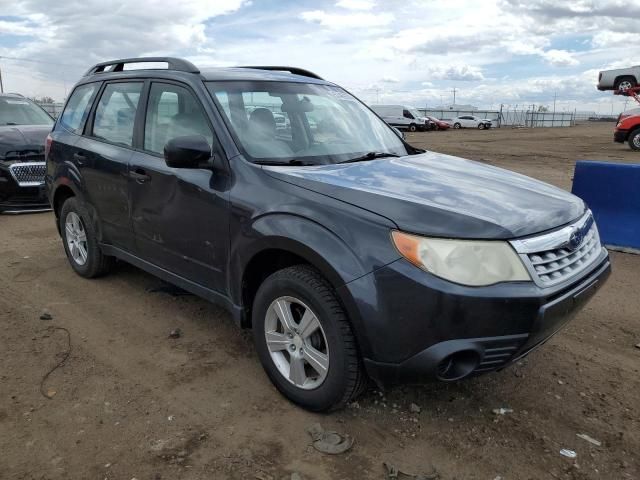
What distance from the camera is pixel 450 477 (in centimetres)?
246

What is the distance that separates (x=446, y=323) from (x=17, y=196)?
24.8 ft

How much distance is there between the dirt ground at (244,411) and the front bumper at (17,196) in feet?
13.8

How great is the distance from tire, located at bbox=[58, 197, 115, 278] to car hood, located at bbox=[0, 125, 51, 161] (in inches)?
129

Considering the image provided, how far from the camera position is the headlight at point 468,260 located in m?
2.36

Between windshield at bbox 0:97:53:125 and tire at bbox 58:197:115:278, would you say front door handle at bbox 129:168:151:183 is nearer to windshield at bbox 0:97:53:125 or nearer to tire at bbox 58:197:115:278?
tire at bbox 58:197:115:278

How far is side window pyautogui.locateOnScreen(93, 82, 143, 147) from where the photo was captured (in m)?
4.09

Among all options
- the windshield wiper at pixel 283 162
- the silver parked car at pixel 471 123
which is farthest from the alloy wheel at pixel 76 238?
the silver parked car at pixel 471 123

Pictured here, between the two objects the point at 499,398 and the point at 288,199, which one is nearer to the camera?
the point at 288,199

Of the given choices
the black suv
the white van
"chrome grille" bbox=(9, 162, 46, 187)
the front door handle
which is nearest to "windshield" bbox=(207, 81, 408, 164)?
the black suv

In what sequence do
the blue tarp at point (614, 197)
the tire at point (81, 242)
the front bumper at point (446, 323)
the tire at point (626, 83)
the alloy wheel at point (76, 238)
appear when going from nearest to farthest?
the front bumper at point (446, 323) → the tire at point (81, 242) → the alloy wheel at point (76, 238) → the blue tarp at point (614, 197) → the tire at point (626, 83)

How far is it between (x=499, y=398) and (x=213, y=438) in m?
1.62

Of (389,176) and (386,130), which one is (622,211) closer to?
(386,130)

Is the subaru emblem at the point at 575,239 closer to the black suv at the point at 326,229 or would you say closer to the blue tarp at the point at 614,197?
the black suv at the point at 326,229

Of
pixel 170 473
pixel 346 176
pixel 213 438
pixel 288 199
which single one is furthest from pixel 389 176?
pixel 170 473
